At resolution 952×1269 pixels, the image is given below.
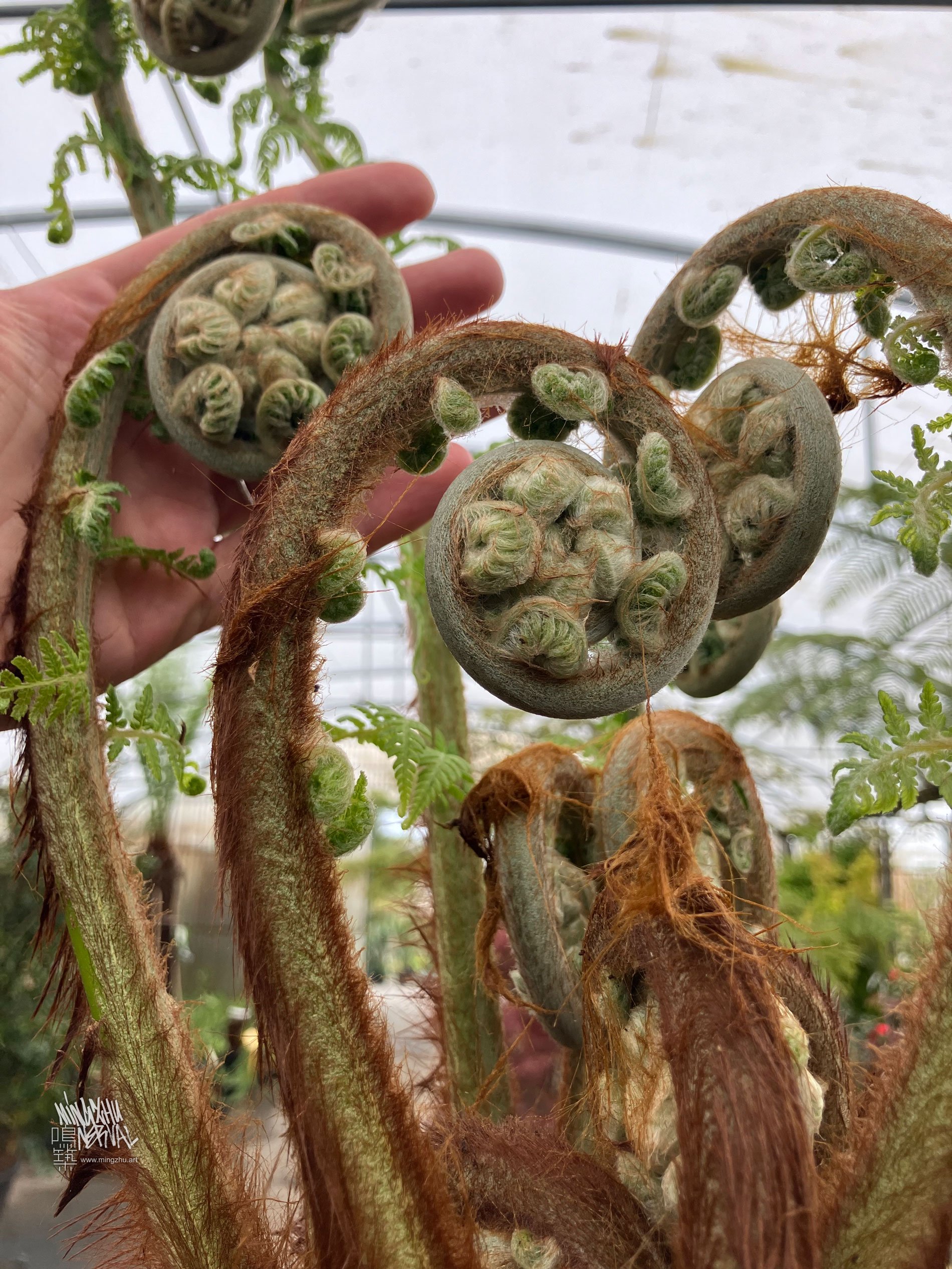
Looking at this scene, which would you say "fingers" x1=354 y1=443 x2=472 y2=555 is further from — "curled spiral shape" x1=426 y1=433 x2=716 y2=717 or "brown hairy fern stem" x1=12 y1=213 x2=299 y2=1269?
"curled spiral shape" x1=426 y1=433 x2=716 y2=717

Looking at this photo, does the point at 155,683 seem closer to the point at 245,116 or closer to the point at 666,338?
the point at 245,116

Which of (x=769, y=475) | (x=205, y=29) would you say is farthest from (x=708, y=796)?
(x=205, y=29)

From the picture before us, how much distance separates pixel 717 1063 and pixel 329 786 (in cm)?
22

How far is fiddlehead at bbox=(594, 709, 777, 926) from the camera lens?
661mm

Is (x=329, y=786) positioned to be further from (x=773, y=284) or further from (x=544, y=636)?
(x=773, y=284)

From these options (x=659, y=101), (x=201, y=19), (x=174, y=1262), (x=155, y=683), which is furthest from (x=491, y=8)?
(x=174, y=1262)

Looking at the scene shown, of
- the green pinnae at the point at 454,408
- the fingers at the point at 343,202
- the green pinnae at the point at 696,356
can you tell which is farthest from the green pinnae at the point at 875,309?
the fingers at the point at 343,202

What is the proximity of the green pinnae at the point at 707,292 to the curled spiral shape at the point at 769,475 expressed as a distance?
0.14ft

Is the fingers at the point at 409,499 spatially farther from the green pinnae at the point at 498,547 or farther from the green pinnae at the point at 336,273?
the green pinnae at the point at 498,547

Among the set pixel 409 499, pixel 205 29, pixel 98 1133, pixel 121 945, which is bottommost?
pixel 98 1133

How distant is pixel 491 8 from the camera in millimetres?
2801

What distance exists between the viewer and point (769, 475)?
587mm

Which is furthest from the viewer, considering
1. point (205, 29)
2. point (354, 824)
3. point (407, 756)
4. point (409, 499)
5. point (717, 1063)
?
point (409, 499)

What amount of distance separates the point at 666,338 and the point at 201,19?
44 centimetres
